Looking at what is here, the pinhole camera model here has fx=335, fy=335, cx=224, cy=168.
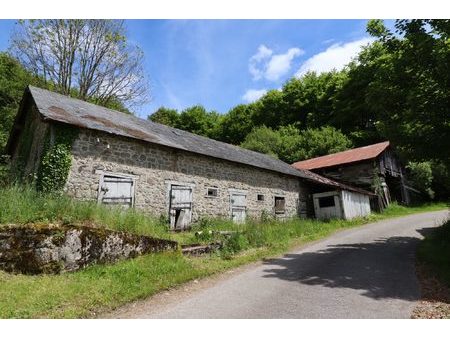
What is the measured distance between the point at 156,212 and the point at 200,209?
217 cm

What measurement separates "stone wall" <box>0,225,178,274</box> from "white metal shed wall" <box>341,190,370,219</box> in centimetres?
1487

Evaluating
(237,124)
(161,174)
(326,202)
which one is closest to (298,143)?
(237,124)

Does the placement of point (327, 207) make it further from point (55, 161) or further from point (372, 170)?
point (55, 161)

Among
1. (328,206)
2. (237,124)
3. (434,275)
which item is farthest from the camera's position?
(237,124)

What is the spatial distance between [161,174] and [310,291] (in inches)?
314

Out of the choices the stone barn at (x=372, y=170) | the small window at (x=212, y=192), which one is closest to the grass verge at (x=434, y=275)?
the small window at (x=212, y=192)

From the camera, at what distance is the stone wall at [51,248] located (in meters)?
6.83

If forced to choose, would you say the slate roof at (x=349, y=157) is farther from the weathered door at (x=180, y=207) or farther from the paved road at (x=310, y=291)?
the paved road at (x=310, y=291)

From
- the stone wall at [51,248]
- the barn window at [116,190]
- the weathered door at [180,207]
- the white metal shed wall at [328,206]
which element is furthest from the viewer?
the white metal shed wall at [328,206]

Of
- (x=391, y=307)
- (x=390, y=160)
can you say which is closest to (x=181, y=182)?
(x=391, y=307)

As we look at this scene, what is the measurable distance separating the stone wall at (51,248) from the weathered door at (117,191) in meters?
3.83

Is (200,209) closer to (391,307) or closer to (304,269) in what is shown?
(304,269)

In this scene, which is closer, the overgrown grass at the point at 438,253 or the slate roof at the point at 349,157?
the overgrown grass at the point at 438,253

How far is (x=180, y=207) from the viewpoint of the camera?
13.4 meters
